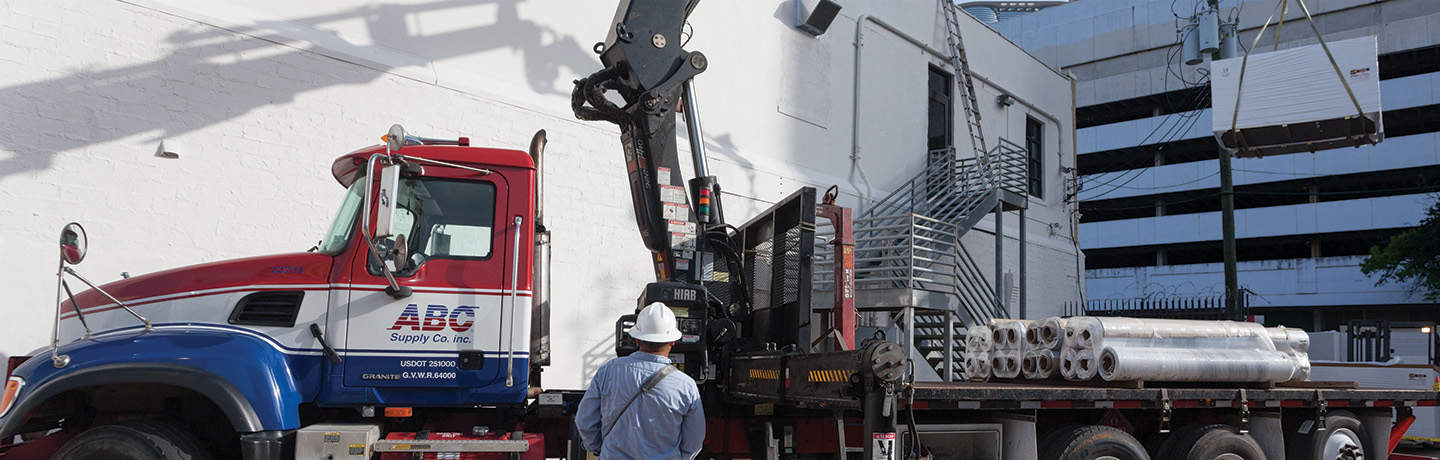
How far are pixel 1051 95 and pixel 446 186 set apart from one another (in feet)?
72.5

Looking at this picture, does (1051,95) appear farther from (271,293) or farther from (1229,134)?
(271,293)

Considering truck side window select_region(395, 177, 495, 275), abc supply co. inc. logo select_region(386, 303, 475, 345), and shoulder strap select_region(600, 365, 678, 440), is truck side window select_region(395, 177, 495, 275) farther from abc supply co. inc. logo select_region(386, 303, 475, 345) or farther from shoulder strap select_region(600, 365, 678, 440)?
shoulder strap select_region(600, 365, 678, 440)

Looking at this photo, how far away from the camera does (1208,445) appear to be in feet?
25.2

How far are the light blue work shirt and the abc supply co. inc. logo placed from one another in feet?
5.17

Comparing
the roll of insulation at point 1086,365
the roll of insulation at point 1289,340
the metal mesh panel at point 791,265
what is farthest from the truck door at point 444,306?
the roll of insulation at point 1289,340

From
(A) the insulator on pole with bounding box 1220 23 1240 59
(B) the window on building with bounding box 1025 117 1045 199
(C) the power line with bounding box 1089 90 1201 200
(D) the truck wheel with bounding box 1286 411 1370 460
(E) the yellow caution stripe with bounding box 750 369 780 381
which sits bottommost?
(D) the truck wheel with bounding box 1286 411 1370 460

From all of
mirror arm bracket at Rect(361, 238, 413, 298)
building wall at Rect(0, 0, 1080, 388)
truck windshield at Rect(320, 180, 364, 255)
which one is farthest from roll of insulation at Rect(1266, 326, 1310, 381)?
building wall at Rect(0, 0, 1080, 388)

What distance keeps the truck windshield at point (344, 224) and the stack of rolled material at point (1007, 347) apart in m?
5.52

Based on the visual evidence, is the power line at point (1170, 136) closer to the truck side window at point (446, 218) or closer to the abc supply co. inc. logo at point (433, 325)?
the truck side window at point (446, 218)

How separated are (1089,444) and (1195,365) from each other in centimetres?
135

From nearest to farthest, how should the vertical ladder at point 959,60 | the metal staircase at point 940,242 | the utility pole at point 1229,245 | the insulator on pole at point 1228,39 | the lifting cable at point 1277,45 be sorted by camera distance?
1. the lifting cable at point 1277,45
2. the metal staircase at point 940,242
3. the insulator on pole at point 1228,39
4. the vertical ladder at point 959,60
5. the utility pole at point 1229,245

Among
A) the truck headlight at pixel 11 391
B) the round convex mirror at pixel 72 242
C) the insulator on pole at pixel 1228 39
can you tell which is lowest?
the truck headlight at pixel 11 391

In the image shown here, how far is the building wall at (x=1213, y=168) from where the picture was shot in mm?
45844

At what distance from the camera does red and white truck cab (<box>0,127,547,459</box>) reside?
5.95m
